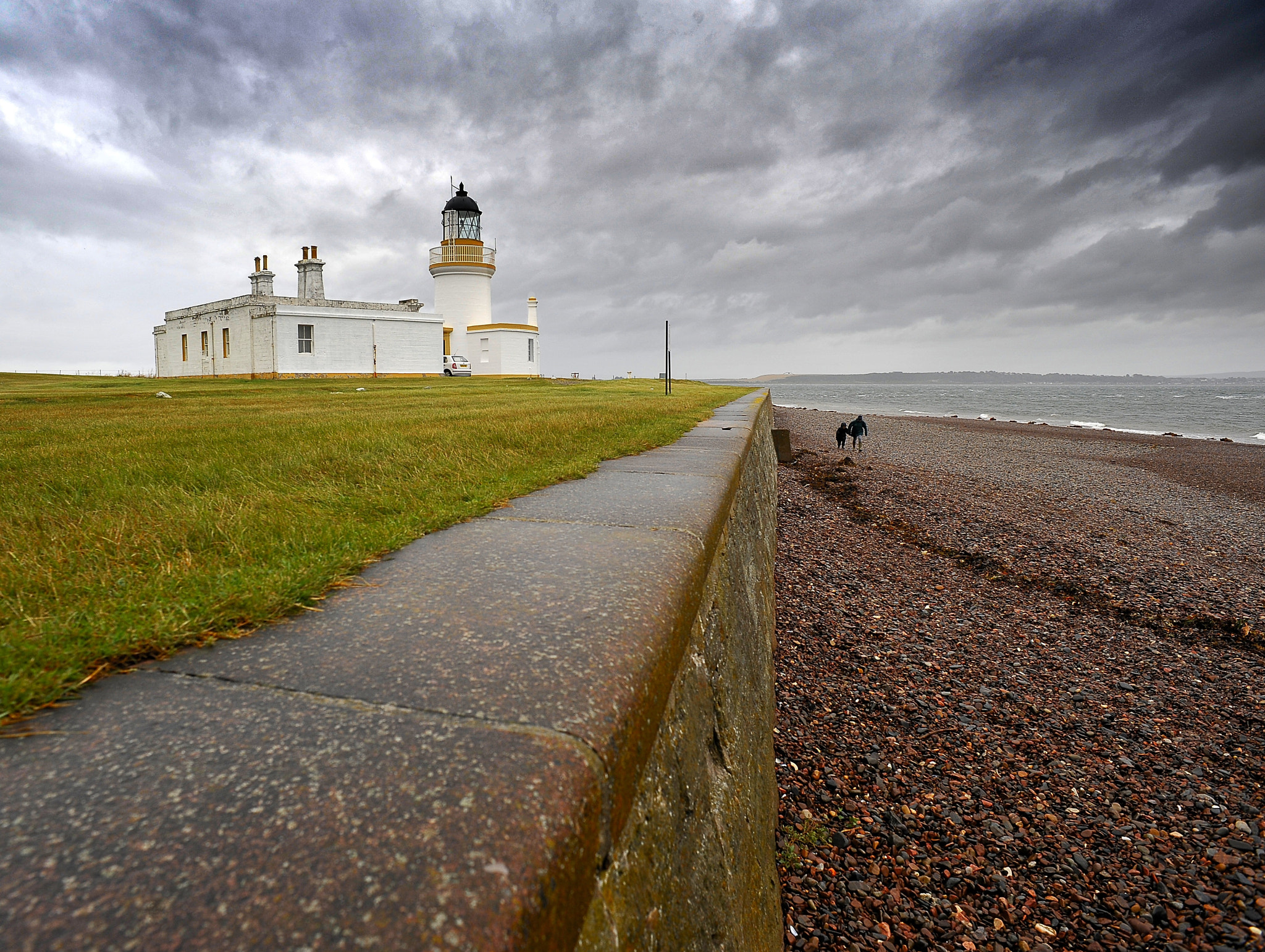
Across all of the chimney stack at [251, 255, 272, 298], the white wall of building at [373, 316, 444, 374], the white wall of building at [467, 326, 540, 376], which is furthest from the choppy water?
the chimney stack at [251, 255, 272, 298]

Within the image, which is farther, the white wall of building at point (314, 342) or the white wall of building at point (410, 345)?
the white wall of building at point (410, 345)

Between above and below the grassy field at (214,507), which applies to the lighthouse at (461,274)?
above

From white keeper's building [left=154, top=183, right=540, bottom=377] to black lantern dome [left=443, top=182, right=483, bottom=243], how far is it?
0.15 ft

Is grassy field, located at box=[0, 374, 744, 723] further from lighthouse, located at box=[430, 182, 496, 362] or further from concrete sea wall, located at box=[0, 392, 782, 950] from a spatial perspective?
lighthouse, located at box=[430, 182, 496, 362]

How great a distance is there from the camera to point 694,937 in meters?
1.70

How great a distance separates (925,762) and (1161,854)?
46.1 inches

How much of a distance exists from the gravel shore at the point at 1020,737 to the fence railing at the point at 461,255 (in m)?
33.6

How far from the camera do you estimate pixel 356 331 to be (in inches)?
1251

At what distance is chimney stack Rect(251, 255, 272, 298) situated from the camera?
33969mm

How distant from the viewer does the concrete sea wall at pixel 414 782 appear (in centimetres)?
84

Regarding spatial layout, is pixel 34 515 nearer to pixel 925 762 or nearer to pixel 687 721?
pixel 687 721

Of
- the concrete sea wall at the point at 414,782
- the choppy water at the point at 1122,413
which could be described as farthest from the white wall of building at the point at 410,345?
the concrete sea wall at the point at 414,782

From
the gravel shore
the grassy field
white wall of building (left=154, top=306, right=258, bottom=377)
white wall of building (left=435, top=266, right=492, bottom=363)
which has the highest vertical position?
white wall of building (left=435, top=266, right=492, bottom=363)

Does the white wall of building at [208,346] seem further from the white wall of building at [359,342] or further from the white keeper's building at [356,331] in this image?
the white wall of building at [359,342]
